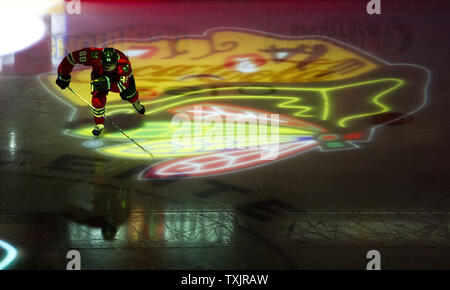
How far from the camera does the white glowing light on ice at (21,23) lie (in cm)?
1156

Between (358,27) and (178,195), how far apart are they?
309 inches

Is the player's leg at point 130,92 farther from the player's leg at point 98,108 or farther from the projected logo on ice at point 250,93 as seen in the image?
the projected logo on ice at point 250,93

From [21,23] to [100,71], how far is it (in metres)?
5.82

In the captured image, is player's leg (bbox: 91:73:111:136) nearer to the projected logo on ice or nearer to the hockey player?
the hockey player

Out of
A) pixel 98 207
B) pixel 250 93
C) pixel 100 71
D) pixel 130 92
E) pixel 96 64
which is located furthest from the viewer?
pixel 250 93

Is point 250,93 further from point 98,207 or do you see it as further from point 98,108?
point 98,207

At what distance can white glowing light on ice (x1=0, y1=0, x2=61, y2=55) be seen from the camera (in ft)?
37.9

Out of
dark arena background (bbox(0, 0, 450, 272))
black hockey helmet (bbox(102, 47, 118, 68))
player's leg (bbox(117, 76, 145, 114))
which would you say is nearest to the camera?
dark arena background (bbox(0, 0, 450, 272))

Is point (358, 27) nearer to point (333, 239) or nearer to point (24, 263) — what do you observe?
point (333, 239)

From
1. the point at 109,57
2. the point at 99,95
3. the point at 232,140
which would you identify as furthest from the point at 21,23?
the point at 232,140

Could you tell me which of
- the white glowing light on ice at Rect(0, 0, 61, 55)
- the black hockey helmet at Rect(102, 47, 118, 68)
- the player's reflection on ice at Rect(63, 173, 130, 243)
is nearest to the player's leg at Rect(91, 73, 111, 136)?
the black hockey helmet at Rect(102, 47, 118, 68)

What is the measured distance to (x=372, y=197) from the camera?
5555mm

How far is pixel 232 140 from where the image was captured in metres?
7.59

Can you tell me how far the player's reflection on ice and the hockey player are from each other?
1.87m
